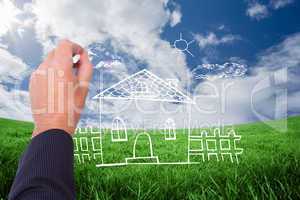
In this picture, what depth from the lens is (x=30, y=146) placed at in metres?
0.33

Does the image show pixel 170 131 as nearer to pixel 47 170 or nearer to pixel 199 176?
pixel 199 176

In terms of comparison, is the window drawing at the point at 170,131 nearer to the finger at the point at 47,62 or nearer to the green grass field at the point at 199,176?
the green grass field at the point at 199,176

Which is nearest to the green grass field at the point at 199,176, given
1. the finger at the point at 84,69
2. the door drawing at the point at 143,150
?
the door drawing at the point at 143,150

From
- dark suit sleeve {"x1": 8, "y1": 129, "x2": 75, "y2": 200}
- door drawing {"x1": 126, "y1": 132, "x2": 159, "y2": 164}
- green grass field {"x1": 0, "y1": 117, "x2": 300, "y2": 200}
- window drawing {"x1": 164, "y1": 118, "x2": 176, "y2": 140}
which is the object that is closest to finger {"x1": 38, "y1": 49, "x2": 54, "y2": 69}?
dark suit sleeve {"x1": 8, "y1": 129, "x2": 75, "y2": 200}

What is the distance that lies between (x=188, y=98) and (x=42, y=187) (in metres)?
1.96

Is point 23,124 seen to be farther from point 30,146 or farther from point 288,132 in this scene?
point 30,146

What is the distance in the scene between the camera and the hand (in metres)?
0.40

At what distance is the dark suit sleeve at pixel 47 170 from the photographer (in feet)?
0.95

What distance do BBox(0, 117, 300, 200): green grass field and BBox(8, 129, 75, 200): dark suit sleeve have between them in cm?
47

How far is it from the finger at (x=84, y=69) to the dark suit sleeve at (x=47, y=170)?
139 mm

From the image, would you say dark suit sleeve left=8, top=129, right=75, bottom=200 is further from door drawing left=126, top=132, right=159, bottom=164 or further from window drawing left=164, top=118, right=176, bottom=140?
window drawing left=164, top=118, right=176, bottom=140

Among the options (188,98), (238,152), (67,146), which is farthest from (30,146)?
(238,152)

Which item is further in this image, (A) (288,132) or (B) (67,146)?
(A) (288,132)

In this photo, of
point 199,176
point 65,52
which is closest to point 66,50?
point 65,52
